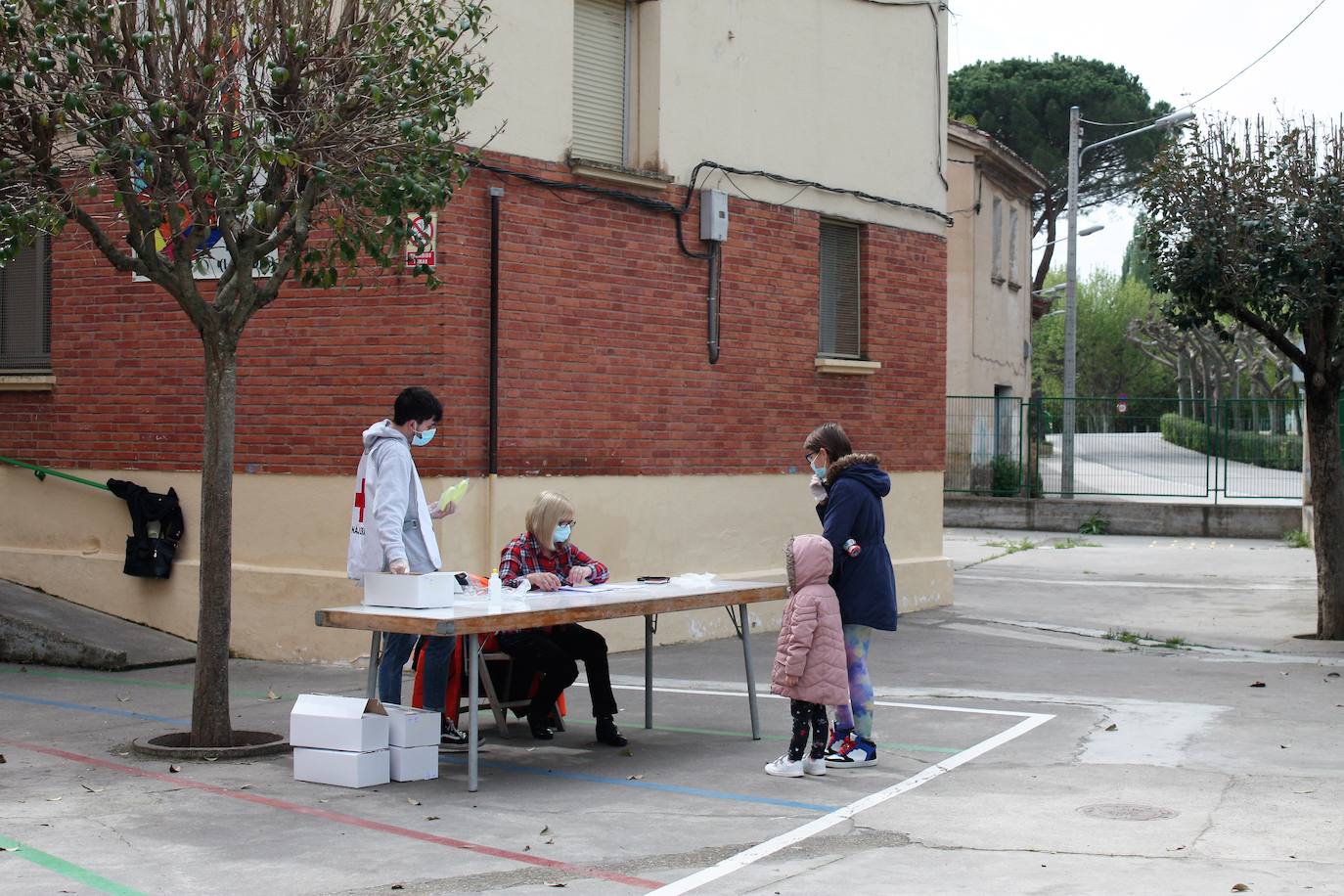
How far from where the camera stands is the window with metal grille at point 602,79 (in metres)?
12.6

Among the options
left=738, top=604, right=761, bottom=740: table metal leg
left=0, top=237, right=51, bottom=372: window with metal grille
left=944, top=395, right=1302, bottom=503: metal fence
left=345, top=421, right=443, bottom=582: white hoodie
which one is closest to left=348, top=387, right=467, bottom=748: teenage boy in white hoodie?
left=345, top=421, right=443, bottom=582: white hoodie

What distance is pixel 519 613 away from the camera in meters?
7.20

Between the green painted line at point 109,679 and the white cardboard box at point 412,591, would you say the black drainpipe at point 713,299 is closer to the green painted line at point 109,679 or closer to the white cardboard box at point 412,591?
the green painted line at point 109,679

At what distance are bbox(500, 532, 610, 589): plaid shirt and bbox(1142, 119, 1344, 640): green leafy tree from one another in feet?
22.1

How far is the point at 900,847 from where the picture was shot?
6234mm

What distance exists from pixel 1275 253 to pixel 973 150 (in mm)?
19138

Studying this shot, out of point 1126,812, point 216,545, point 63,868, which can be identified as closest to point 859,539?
point 1126,812

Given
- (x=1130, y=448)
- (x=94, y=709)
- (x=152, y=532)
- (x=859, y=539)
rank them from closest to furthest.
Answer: (x=859, y=539), (x=94, y=709), (x=152, y=532), (x=1130, y=448)

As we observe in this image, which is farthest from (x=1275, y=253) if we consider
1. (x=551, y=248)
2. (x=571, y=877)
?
(x=571, y=877)

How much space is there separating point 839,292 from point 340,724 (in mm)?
8955

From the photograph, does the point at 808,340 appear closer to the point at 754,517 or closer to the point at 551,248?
the point at 754,517

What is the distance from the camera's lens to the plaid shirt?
27.5 feet

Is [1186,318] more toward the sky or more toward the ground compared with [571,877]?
more toward the sky

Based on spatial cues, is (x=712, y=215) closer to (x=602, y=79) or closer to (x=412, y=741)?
(x=602, y=79)
